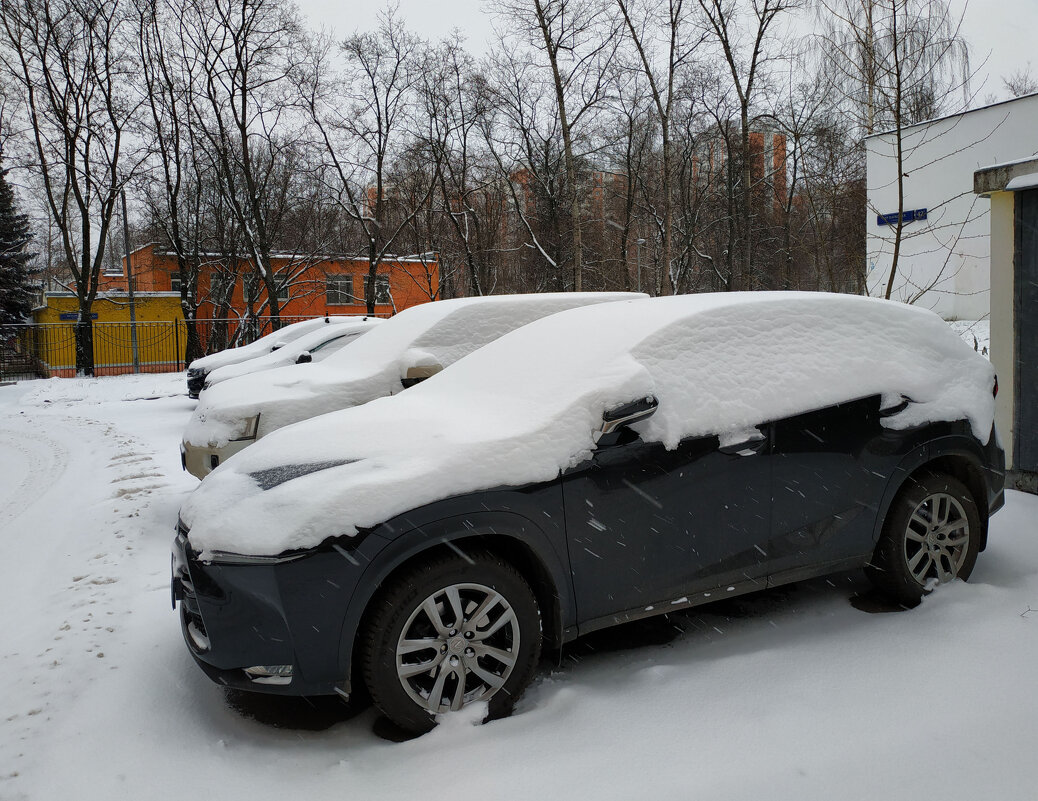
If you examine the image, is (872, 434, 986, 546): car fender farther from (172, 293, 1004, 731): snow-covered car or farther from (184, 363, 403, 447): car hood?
(184, 363, 403, 447): car hood

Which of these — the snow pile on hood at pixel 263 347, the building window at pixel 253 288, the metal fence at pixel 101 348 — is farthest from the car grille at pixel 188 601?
the building window at pixel 253 288

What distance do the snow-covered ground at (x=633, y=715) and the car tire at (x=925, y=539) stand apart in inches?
4.8

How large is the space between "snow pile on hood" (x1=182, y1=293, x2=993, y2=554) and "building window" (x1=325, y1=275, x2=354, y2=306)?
34472 mm

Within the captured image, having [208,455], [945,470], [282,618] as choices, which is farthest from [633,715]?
[208,455]

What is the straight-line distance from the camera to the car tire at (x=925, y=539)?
370 cm

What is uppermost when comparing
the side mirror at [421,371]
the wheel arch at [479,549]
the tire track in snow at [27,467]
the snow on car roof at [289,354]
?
the snow on car roof at [289,354]

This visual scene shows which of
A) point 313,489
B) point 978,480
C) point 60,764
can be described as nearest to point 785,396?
point 978,480

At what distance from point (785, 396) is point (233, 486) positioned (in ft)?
8.09

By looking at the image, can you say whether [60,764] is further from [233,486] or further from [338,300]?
[338,300]

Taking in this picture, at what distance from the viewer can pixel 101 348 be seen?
27500 mm

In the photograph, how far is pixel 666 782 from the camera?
8.12ft

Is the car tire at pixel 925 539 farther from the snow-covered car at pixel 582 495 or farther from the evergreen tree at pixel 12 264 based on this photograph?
the evergreen tree at pixel 12 264

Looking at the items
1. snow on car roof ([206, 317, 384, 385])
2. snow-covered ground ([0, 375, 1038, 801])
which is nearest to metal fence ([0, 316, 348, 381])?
snow on car roof ([206, 317, 384, 385])

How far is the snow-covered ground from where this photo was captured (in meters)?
2.50
